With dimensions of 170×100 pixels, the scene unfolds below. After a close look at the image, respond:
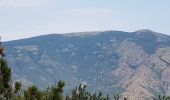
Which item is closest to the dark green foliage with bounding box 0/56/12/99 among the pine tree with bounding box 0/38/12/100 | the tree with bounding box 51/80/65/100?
the pine tree with bounding box 0/38/12/100

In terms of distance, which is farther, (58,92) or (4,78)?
(58,92)

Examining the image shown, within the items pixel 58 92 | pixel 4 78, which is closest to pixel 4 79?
pixel 4 78

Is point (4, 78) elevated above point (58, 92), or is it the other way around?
point (4, 78)

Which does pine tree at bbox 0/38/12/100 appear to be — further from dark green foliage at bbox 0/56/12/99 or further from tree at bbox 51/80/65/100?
tree at bbox 51/80/65/100

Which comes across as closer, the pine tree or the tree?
the pine tree

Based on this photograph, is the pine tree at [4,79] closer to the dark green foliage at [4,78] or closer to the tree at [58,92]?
the dark green foliage at [4,78]

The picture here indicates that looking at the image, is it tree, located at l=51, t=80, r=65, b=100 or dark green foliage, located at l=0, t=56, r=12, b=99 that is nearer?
dark green foliage, located at l=0, t=56, r=12, b=99

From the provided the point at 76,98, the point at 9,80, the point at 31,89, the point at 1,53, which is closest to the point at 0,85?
the point at 9,80

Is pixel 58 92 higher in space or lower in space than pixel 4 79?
lower

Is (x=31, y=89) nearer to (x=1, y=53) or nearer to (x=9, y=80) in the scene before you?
(x=9, y=80)

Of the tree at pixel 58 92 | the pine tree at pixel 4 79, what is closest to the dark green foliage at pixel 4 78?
the pine tree at pixel 4 79

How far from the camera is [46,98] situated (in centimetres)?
2431

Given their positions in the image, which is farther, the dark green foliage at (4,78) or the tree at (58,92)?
the tree at (58,92)

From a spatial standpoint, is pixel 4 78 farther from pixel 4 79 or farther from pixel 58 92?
pixel 58 92
